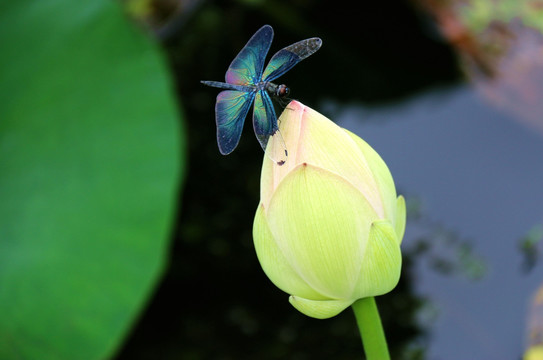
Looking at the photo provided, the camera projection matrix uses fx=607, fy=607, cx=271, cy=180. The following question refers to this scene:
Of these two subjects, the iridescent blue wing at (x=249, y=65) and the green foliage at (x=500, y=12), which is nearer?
the iridescent blue wing at (x=249, y=65)

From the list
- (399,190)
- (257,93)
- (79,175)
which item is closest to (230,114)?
(257,93)

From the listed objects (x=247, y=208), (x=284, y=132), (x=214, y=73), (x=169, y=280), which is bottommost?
(x=169, y=280)

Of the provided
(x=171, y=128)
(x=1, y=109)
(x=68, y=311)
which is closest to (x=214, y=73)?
(x=171, y=128)

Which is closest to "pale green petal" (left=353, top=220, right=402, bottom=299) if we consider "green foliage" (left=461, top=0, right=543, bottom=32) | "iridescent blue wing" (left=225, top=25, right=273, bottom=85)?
"iridescent blue wing" (left=225, top=25, right=273, bottom=85)

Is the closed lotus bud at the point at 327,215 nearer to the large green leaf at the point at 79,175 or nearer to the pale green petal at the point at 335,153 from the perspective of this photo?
the pale green petal at the point at 335,153

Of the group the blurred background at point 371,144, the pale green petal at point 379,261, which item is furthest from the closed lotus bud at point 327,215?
the blurred background at point 371,144

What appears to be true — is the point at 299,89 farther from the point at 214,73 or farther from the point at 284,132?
the point at 284,132
